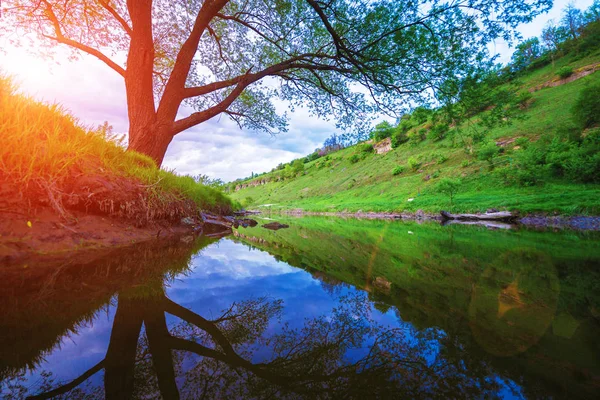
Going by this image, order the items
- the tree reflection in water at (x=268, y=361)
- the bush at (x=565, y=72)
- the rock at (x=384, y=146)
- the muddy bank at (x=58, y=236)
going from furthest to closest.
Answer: the rock at (x=384, y=146) < the bush at (x=565, y=72) < the muddy bank at (x=58, y=236) < the tree reflection in water at (x=268, y=361)

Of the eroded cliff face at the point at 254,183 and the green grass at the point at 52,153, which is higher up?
the eroded cliff face at the point at 254,183

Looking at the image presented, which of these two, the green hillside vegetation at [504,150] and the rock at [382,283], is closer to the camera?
the rock at [382,283]

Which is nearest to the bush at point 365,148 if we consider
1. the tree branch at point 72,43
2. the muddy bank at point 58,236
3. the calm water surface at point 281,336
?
the tree branch at point 72,43

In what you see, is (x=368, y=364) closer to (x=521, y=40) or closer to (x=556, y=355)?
(x=556, y=355)

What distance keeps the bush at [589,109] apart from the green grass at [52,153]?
3988 cm

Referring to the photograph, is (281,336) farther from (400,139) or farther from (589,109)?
(400,139)

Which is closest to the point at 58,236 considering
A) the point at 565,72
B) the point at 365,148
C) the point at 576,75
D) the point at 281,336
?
the point at 281,336

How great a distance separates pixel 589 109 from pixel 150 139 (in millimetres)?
40243

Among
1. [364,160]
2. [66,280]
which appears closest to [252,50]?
[66,280]

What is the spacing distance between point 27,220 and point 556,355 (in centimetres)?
415

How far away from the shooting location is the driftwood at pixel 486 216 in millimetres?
16500

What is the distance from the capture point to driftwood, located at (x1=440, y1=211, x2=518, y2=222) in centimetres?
1650

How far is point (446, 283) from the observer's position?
8.11 ft

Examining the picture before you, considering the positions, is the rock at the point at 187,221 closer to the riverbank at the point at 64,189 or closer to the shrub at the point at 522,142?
the riverbank at the point at 64,189
